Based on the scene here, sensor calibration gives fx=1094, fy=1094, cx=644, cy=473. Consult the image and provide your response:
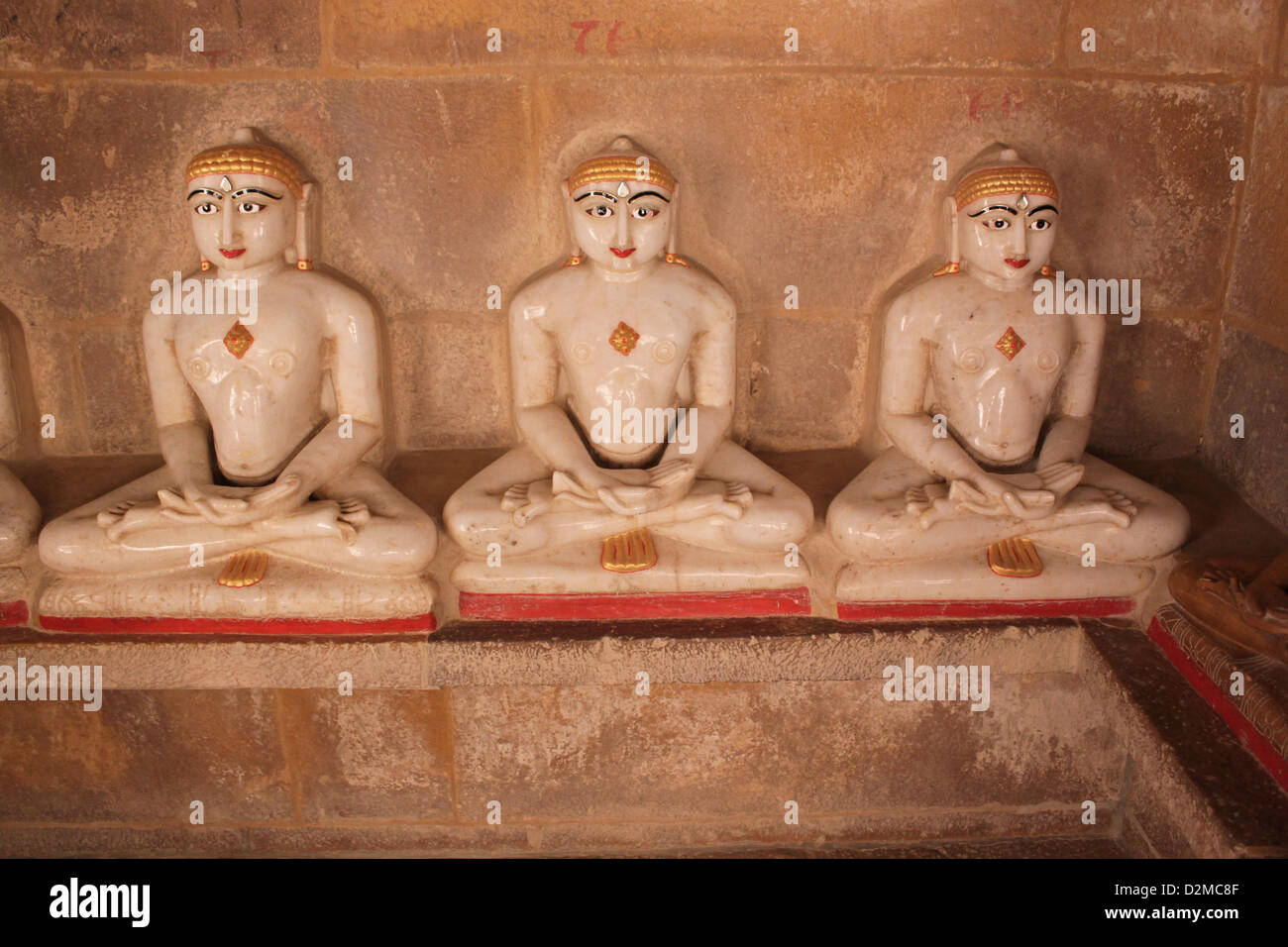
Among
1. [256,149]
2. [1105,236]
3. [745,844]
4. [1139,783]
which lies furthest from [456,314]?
[1139,783]

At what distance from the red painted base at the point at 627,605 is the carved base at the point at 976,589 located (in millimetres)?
201

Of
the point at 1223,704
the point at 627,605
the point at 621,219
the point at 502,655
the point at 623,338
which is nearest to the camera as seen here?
the point at 1223,704

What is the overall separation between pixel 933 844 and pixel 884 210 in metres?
2.04

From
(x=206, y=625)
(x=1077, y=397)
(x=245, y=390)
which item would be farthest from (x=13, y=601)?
(x=1077, y=397)

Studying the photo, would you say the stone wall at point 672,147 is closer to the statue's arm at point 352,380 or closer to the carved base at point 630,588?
the statue's arm at point 352,380

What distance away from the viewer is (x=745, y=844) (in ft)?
11.1

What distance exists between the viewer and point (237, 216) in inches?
128

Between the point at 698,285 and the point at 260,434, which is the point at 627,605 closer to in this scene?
the point at 698,285

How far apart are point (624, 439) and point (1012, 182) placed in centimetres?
140

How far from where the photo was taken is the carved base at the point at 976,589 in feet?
10.3

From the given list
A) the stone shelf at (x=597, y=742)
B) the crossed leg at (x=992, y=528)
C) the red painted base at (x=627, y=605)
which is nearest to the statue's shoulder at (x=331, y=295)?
the stone shelf at (x=597, y=742)

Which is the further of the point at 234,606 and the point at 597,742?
the point at 597,742

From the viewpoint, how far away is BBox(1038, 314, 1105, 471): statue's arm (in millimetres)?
3430

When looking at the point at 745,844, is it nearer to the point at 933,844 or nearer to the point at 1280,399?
the point at 933,844
